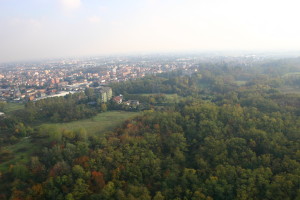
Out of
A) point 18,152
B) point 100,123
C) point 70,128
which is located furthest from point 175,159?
point 18,152

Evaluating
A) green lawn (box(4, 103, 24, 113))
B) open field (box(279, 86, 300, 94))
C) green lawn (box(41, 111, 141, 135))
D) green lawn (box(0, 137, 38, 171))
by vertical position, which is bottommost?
green lawn (box(0, 137, 38, 171))

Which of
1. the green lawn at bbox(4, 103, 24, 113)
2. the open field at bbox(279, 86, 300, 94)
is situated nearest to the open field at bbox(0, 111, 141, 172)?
the green lawn at bbox(4, 103, 24, 113)

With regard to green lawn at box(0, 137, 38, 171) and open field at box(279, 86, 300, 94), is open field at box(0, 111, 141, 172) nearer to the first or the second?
green lawn at box(0, 137, 38, 171)

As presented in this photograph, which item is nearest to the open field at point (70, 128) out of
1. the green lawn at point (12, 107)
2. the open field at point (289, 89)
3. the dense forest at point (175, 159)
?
the dense forest at point (175, 159)

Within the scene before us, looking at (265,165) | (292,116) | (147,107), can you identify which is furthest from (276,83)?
(265,165)

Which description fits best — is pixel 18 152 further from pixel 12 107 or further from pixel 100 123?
pixel 12 107

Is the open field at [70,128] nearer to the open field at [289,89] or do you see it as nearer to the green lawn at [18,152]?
the green lawn at [18,152]
